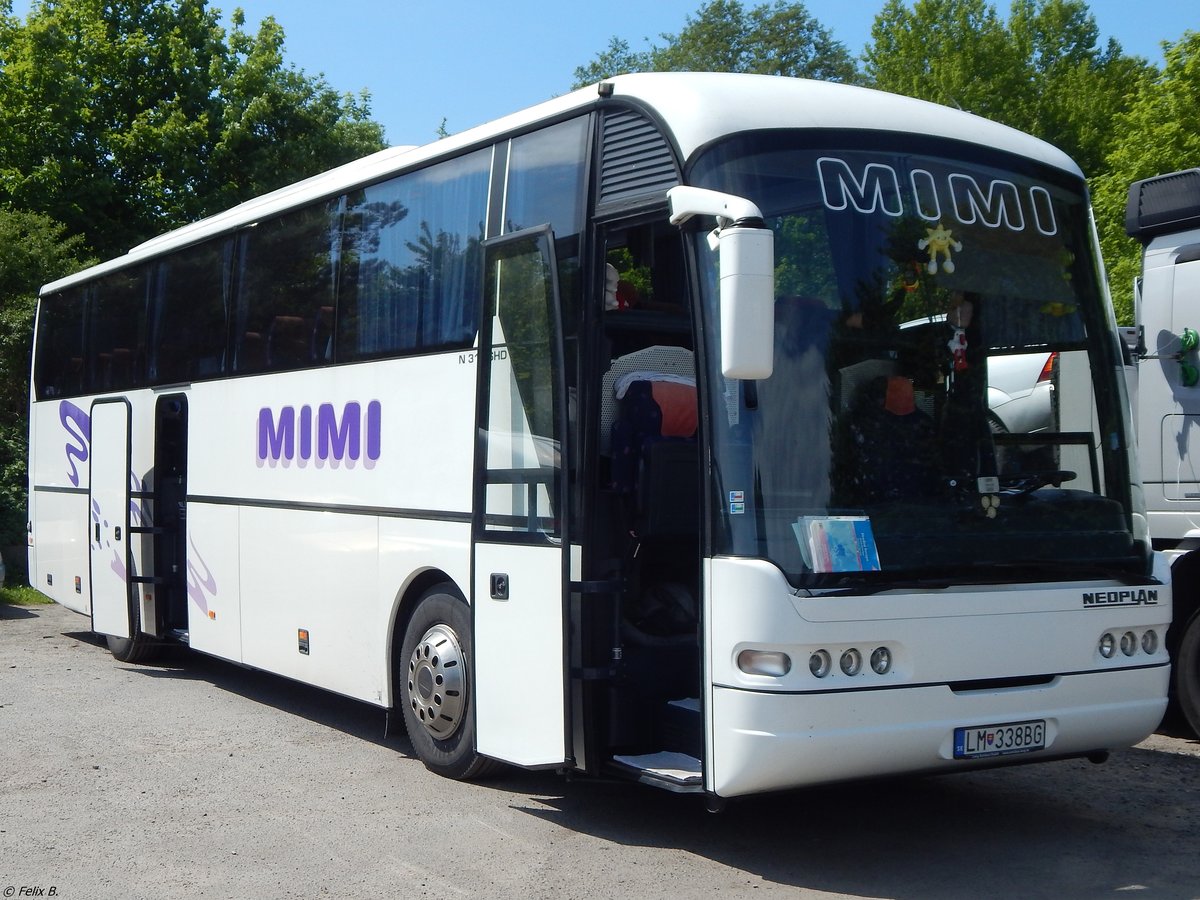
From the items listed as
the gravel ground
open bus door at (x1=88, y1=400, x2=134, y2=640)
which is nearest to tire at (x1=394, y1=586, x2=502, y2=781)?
the gravel ground

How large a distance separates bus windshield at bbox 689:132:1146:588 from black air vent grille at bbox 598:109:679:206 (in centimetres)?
25

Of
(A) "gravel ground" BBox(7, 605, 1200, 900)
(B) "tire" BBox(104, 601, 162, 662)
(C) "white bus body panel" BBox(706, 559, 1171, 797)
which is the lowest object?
(A) "gravel ground" BBox(7, 605, 1200, 900)

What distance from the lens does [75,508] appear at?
1345 cm

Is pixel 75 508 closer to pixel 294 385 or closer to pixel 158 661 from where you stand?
pixel 158 661

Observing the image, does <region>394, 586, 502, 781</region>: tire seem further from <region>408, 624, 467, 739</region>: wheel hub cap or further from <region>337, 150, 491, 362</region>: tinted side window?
<region>337, 150, 491, 362</region>: tinted side window

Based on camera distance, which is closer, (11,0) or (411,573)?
(411,573)

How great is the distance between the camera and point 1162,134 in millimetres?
28328

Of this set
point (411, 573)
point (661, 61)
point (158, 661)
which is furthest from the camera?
point (661, 61)

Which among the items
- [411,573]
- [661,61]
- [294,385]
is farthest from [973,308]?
[661,61]

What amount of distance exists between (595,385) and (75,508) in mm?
8633

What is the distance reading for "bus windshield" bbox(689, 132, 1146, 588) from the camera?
5.77 m

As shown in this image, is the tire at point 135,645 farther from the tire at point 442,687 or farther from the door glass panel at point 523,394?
the door glass panel at point 523,394

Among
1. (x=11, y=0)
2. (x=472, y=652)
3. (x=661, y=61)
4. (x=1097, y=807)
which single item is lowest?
(x=1097, y=807)

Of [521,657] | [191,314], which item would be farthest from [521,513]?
[191,314]
